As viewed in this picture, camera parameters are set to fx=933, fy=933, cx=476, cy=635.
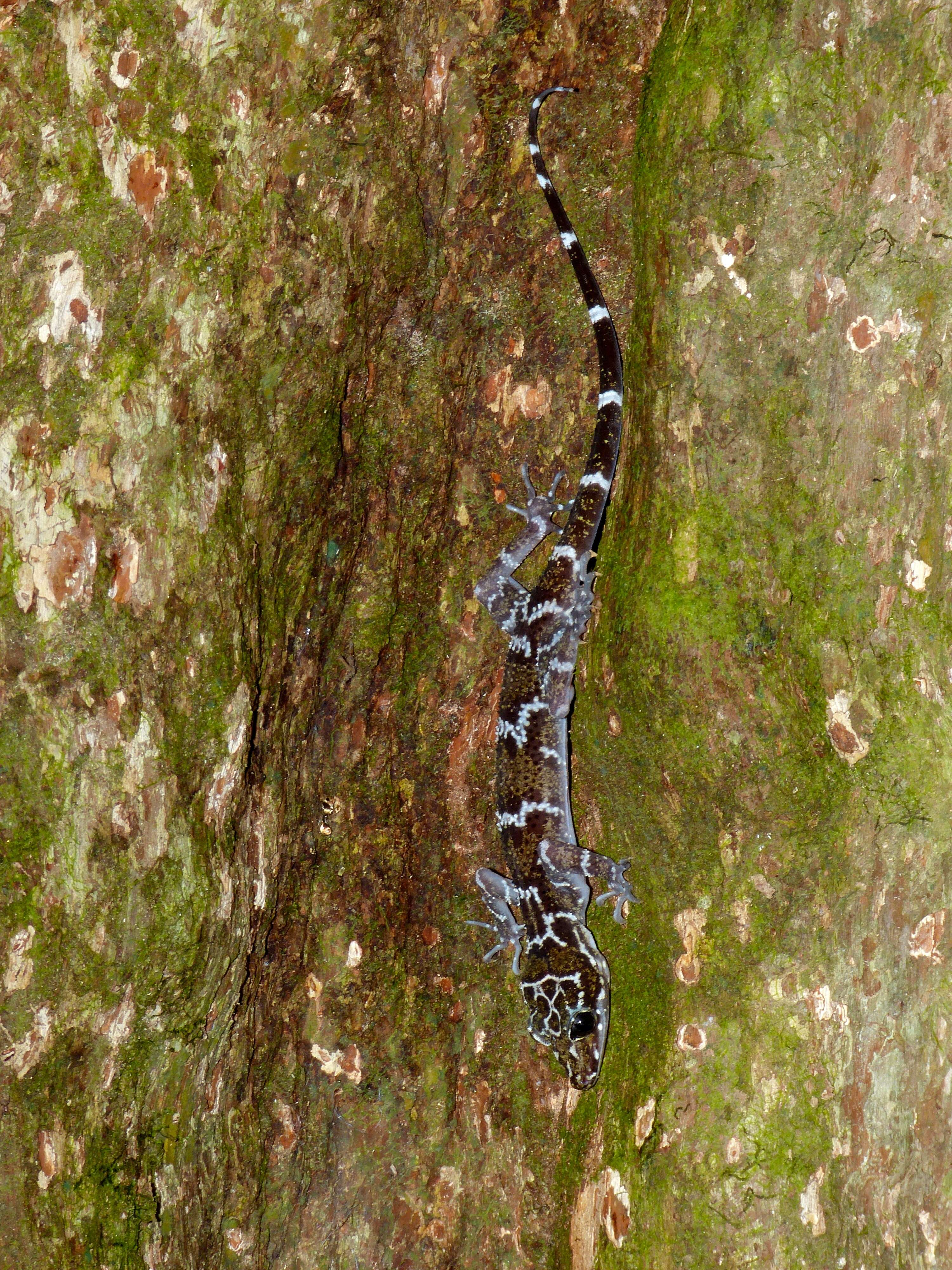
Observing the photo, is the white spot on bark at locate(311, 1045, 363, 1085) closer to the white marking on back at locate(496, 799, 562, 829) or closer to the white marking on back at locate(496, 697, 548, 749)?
the white marking on back at locate(496, 799, 562, 829)

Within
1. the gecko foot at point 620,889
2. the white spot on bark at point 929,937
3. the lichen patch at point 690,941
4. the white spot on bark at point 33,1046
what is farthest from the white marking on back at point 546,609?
the white spot on bark at point 33,1046

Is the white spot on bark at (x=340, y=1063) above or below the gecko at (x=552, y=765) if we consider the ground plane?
below

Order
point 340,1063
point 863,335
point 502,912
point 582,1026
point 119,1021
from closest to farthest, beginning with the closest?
1. point 863,335
2. point 119,1021
3. point 582,1026
4. point 340,1063
5. point 502,912

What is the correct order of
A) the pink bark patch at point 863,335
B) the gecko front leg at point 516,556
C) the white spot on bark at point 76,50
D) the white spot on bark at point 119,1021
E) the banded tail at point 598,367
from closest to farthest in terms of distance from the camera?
the pink bark patch at point 863,335, the white spot on bark at point 76,50, the white spot on bark at point 119,1021, the banded tail at point 598,367, the gecko front leg at point 516,556

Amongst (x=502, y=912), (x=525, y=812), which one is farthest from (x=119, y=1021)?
(x=525, y=812)

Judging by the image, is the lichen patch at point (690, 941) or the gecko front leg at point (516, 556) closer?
the lichen patch at point (690, 941)

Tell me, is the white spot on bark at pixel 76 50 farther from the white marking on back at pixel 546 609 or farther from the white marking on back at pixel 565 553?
the white marking on back at pixel 546 609

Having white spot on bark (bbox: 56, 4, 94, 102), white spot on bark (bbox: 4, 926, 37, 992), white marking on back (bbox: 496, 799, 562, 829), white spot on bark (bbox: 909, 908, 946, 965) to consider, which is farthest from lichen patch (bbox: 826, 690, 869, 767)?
white spot on bark (bbox: 56, 4, 94, 102)

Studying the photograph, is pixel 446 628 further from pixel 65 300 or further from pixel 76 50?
pixel 76 50
